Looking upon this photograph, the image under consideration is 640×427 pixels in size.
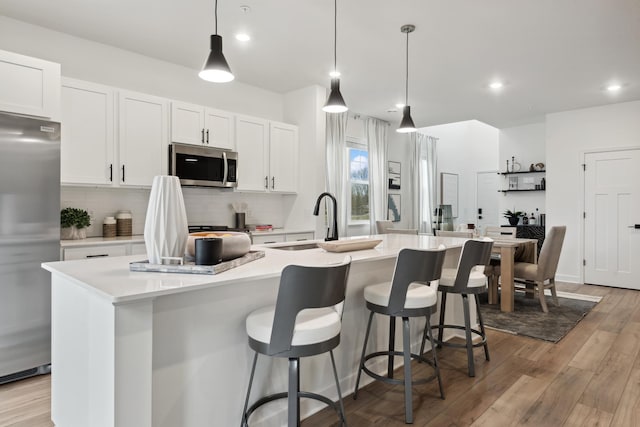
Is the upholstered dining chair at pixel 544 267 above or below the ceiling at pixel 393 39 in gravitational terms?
below

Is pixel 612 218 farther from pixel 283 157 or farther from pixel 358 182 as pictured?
pixel 283 157

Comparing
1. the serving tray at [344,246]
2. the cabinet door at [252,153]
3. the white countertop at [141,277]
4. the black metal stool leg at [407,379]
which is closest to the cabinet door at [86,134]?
the cabinet door at [252,153]

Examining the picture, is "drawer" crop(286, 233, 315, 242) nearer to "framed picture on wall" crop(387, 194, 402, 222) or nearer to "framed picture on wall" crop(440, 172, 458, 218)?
"framed picture on wall" crop(387, 194, 402, 222)

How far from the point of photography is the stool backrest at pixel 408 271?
2057 millimetres

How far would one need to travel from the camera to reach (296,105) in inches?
204

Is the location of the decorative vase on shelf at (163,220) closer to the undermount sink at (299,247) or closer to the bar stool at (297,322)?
the bar stool at (297,322)

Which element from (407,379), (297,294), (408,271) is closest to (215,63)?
(297,294)

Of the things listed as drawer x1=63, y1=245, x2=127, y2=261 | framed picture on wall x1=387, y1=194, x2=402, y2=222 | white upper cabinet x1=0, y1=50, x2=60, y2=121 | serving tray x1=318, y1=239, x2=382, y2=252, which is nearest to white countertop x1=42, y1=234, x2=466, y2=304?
serving tray x1=318, y1=239, x2=382, y2=252

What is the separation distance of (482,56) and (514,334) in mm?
2791

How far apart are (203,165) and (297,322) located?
2837 millimetres

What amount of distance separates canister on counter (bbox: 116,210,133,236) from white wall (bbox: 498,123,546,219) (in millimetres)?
6752

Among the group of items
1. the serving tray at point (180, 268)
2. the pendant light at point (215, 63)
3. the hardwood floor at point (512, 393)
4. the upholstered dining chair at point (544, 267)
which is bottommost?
the hardwood floor at point (512, 393)

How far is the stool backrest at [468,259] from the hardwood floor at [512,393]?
64cm

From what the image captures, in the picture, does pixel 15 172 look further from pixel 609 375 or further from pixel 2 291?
pixel 609 375
